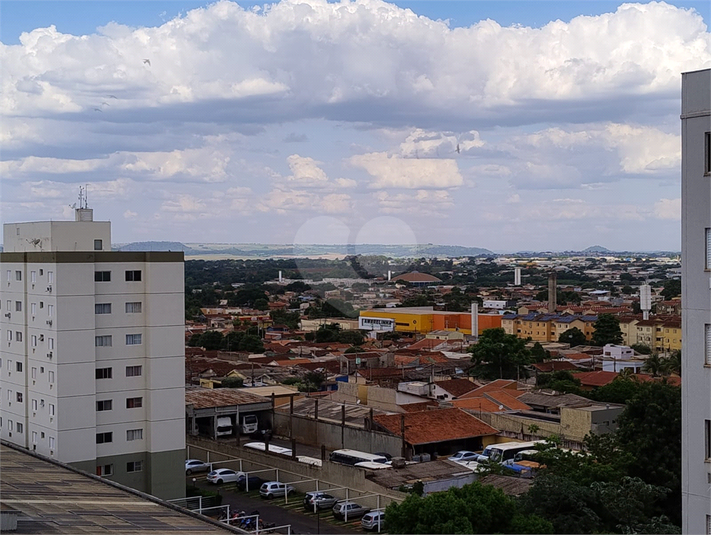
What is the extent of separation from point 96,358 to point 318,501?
3.91 metres

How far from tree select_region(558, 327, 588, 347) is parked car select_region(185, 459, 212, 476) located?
2479 cm

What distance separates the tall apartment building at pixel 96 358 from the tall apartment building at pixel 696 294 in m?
8.81

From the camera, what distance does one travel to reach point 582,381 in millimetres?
23312

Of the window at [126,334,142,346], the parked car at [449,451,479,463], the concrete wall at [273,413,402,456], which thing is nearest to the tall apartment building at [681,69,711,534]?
the window at [126,334,142,346]

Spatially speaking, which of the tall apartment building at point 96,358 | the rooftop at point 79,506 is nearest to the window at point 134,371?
the tall apartment building at point 96,358

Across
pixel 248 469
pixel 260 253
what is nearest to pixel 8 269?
pixel 248 469

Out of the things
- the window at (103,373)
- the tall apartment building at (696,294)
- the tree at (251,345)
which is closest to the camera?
the tall apartment building at (696,294)

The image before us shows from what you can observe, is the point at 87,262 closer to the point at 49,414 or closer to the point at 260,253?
the point at 49,414

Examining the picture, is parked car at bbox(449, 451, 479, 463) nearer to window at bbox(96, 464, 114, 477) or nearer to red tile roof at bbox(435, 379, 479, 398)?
red tile roof at bbox(435, 379, 479, 398)

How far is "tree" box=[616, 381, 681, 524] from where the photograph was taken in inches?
453

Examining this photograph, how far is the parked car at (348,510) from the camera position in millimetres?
12227

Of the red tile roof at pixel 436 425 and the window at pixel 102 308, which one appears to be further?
the red tile roof at pixel 436 425

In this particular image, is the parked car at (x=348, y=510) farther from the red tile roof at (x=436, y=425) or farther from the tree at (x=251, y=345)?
the tree at (x=251, y=345)

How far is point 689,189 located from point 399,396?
1466 cm
